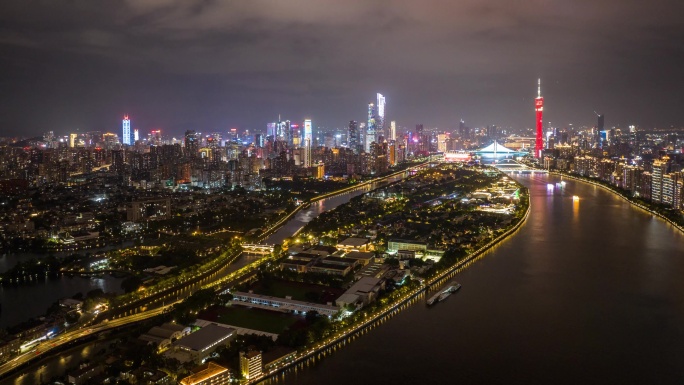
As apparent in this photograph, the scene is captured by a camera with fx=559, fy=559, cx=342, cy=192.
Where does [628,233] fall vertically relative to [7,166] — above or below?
below

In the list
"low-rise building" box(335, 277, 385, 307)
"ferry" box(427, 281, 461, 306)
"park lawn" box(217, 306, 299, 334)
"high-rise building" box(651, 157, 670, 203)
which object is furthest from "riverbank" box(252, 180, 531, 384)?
"high-rise building" box(651, 157, 670, 203)

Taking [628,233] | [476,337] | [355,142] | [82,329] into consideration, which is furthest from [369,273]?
[355,142]

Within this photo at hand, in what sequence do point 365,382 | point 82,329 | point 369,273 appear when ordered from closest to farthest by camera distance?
1. point 365,382
2. point 82,329
3. point 369,273

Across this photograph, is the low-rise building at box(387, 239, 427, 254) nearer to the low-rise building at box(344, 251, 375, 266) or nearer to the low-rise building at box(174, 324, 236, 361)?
the low-rise building at box(344, 251, 375, 266)

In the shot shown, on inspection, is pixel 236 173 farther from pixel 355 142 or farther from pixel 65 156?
pixel 355 142

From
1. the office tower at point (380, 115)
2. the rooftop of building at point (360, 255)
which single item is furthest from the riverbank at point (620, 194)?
the office tower at point (380, 115)

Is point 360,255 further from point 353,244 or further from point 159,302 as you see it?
point 159,302

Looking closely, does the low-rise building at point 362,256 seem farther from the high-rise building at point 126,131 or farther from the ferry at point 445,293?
the high-rise building at point 126,131
